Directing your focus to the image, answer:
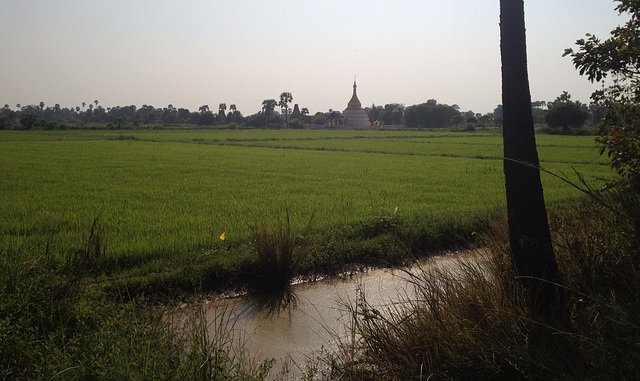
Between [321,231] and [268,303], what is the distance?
7.94 feet

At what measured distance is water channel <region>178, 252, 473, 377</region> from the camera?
162 inches

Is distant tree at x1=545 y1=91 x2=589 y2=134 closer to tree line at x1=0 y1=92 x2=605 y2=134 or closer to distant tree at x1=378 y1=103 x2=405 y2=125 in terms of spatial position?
tree line at x1=0 y1=92 x2=605 y2=134

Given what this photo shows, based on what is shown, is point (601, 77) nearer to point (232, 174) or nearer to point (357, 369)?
point (357, 369)

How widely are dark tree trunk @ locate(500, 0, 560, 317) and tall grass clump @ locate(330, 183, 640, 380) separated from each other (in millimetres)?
157

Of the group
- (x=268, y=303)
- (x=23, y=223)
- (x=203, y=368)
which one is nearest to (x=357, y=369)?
(x=203, y=368)

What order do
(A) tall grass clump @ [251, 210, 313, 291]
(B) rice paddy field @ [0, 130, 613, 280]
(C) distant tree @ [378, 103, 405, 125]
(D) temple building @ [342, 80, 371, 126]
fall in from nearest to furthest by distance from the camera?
(A) tall grass clump @ [251, 210, 313, 291] < (B) rice paddy field @ [0, 130, 613, 280] < (D) temple building @ [342, 80, 371, 126] < (C) distant tree @ [378, 103, 405, 125]

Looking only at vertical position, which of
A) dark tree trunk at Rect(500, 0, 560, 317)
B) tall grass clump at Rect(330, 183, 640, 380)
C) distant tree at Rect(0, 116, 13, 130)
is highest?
dark tree trunk at Rect(500, 0, 560, 317)

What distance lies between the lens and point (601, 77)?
4.89m

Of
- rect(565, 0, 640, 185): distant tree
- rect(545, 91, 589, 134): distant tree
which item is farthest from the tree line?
rect(565, 0, 640, 185): distant tree

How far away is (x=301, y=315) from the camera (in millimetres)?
5035

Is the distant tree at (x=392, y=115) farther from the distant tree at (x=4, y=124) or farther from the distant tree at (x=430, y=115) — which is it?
the distant tree at (x=4, y=124)

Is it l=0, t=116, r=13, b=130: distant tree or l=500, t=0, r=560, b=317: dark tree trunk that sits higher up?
l=500, t=0, r=560, b=317: dark tree trunk

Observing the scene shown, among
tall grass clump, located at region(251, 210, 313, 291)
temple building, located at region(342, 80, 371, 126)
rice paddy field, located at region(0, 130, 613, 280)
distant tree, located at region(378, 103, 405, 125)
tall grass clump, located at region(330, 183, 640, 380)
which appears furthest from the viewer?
distant tree, located at region(378, 103, 405, 125)

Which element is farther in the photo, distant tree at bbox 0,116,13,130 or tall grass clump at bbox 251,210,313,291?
distant tree at bbox 0,116,13,130
